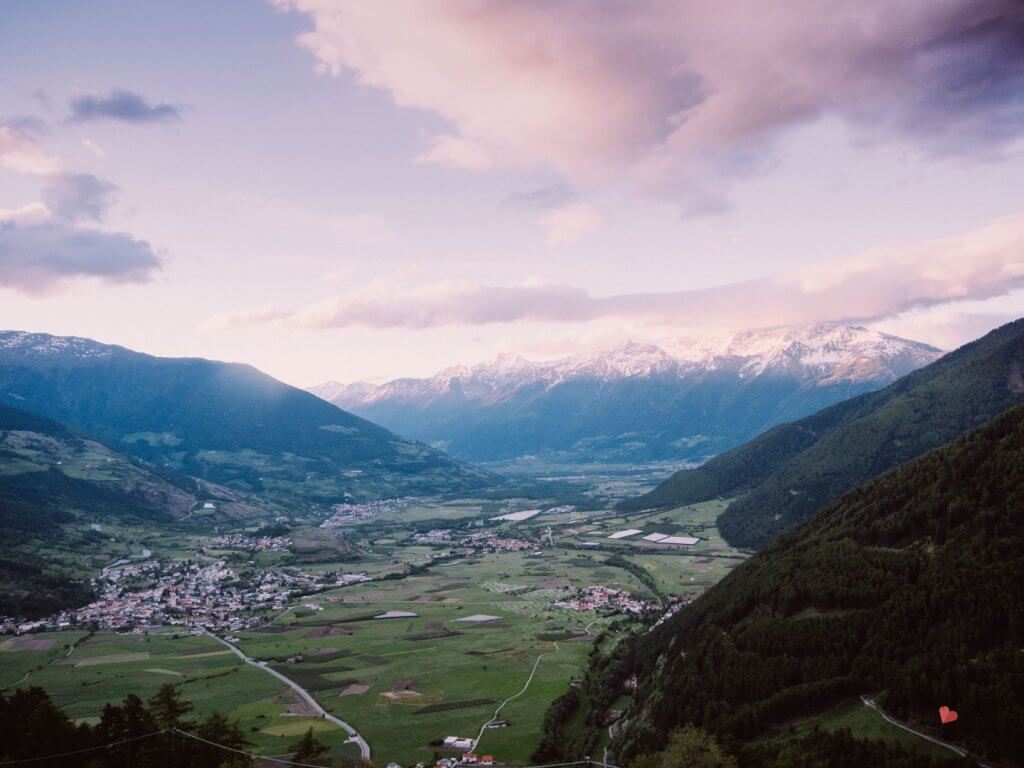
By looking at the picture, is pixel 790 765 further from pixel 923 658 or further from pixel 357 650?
pixel 357 650

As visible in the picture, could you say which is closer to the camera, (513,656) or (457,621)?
(513,656)

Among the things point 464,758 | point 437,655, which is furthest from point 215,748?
point 437,655

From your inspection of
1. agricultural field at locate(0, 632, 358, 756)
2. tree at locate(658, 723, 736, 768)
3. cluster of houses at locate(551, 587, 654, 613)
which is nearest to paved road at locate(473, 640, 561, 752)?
agricultural field at locate(0, 632, 358, 756)

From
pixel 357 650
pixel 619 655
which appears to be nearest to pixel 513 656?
pixel 619 655

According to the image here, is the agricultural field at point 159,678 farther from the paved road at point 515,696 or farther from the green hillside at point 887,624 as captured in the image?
the green hillside at point 887,624

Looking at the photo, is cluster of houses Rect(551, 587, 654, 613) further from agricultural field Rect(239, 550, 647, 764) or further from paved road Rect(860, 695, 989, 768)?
paved road Rect(860, 695, 989, 768)
